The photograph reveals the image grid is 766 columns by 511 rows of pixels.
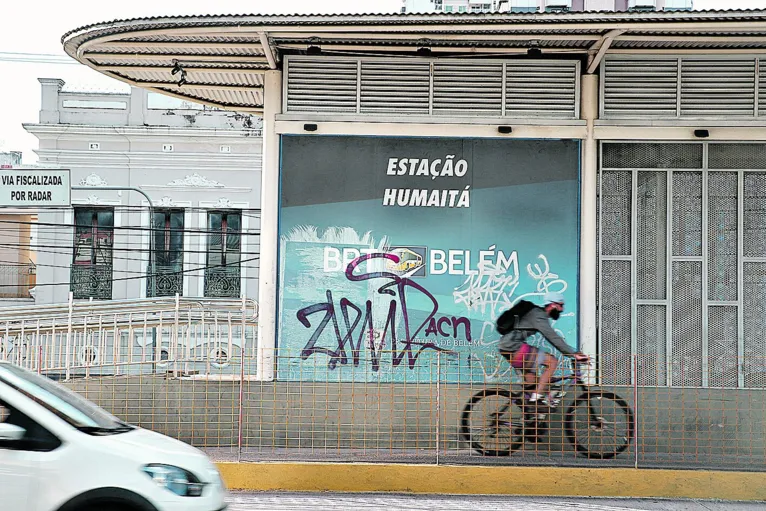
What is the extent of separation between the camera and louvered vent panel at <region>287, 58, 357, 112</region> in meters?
11.4

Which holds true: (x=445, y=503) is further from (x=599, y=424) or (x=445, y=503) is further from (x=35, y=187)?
(x=35, y=187)

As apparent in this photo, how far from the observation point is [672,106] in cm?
1141

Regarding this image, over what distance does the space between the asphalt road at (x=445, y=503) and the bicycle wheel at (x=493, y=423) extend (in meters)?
0.85

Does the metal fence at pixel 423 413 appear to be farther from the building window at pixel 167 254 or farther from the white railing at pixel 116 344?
the building window at pixel 167 254

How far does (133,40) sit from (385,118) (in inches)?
121

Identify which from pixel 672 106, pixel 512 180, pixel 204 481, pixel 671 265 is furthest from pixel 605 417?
pixel 204 481

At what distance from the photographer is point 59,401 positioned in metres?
6.57

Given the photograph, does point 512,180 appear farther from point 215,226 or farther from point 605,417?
point 215,226

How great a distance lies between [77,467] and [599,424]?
5.92 m

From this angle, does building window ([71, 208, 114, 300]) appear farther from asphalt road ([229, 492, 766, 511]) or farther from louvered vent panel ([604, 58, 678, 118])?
asphalt road ([229, 492, 766, 511])

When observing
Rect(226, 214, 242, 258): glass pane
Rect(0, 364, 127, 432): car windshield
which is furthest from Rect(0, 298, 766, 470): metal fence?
Rect(226, 214, 242, 258): glass pane

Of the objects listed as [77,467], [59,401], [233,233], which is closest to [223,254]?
[233,233]

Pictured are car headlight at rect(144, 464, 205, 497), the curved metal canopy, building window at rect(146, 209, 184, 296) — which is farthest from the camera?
building window at rect(146, 209, 184, 296)

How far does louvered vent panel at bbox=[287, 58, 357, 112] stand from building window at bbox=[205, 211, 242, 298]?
19218 millimetres
